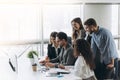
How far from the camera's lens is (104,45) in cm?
373

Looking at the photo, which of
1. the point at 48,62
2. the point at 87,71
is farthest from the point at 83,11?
the point at 87,71

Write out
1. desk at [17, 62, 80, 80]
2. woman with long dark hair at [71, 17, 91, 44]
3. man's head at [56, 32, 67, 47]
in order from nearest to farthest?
desk at [17, 62, 80, 80] < man's head at [56, 32, 67, 47] < woman with long dark hair at [71, 17, 91, 44]

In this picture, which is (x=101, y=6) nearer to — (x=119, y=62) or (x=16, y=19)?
(x=16, y=19)

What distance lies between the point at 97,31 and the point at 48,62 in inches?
37.7

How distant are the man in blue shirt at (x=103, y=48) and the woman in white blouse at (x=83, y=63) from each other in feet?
1.94

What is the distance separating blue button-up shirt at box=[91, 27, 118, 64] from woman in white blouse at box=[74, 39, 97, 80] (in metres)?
0.64

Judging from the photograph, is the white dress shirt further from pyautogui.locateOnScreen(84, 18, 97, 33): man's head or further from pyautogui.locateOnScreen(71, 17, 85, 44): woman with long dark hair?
pyautogui.locateOnScreen(71, 17, 85, 44): woman with long dark hair

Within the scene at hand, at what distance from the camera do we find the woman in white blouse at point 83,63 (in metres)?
2.99

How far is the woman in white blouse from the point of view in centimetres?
299

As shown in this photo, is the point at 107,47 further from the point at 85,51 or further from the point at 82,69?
the point at 82,69

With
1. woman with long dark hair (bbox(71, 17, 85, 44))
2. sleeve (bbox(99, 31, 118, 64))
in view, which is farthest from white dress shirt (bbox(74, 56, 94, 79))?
woman with long dark hair (bbox(71, 17, 85, 44))

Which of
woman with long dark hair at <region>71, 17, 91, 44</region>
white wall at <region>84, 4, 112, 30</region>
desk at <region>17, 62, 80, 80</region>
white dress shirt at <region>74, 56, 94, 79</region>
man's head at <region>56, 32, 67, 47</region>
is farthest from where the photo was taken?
white wall at <region>84, 4, 112, 30</region>

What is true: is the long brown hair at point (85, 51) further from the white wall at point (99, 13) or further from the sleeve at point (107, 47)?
the white wall at point (99, 13)

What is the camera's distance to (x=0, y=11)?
229 inches
